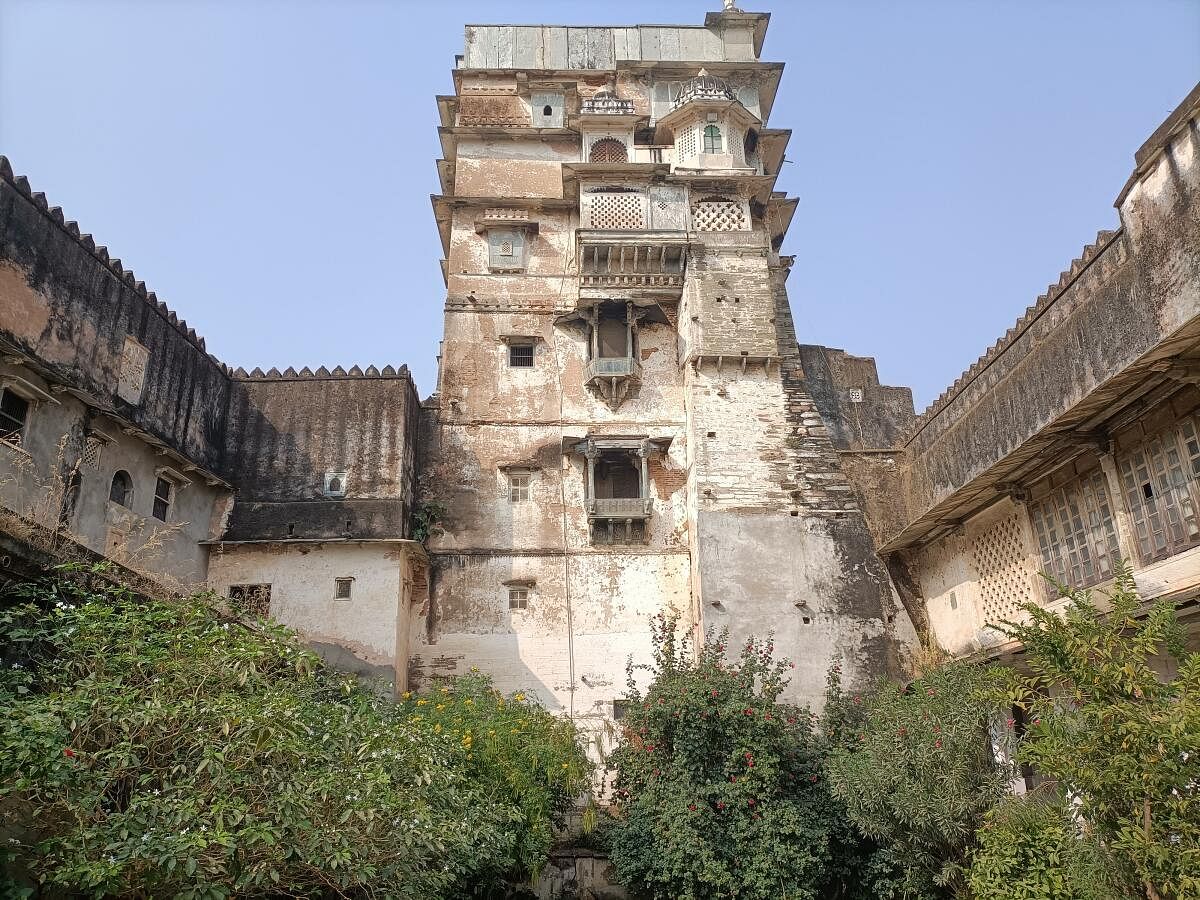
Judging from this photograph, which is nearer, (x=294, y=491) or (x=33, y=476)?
(x=33, y=476)

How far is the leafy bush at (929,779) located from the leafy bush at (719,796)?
855 millimetres

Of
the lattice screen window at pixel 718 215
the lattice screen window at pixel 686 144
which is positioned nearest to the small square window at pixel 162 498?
the lattice screen window at pixel 718 215

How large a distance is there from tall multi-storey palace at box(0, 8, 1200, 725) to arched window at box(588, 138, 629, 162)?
6 cm

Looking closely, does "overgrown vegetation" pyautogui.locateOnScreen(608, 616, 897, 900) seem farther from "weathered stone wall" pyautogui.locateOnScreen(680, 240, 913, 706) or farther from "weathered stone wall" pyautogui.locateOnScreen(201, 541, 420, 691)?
"weathered stone wall" pyautogui.locateOnScreen(201, 541, 420, 691)

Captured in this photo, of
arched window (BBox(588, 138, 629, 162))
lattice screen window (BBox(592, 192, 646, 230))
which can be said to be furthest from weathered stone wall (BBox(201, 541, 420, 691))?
arched window (BBox(588, 138, 629, 162))

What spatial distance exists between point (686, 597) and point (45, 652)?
1266cm

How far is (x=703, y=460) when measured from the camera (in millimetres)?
18031

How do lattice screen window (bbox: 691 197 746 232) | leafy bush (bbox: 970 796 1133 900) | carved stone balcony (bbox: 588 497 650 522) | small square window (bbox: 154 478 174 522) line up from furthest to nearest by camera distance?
1. lattice screen window (bbox: 691 197 746 232)
2. carved stone balcony (bbox: 588 497 650 522)
3. small square window (bbox: 154 478 174 522)
4. leafy bush (bbox: 970 796 1133 900)

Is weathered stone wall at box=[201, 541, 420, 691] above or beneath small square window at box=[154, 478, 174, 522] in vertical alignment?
beneath

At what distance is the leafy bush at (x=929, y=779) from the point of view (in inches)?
387

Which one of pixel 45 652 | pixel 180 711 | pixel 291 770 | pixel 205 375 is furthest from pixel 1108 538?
pixel 205 375

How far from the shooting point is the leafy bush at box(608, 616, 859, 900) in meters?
11.5

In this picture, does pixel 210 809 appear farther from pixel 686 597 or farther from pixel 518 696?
pixel 686 597

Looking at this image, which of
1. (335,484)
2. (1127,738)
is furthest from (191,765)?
(335,484)
